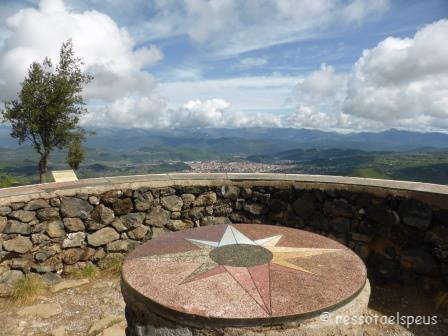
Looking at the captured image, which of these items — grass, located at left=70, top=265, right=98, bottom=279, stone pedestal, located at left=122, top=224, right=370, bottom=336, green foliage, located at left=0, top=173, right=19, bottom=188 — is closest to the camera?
stone pedestal, located at left=122, top=224, right=370, bottom=336

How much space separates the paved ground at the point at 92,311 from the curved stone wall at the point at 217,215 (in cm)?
34

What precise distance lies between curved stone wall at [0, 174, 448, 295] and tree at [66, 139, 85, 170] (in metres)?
13.1

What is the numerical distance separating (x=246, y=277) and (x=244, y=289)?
0.21 m

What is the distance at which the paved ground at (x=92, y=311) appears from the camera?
415cm

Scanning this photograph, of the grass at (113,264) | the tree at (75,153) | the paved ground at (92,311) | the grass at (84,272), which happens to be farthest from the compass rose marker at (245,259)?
the tree at (75,153)

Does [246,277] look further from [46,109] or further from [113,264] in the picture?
[46,109]

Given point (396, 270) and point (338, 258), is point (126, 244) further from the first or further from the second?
point (396, 270)

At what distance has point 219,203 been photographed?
6324 millimetres

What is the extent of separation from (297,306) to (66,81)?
17278 millimetres

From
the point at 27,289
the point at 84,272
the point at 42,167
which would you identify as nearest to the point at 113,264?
the point at 84,272

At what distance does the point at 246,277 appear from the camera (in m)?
2.89

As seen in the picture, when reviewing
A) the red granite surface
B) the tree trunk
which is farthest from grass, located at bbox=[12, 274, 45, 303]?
the tree trunk

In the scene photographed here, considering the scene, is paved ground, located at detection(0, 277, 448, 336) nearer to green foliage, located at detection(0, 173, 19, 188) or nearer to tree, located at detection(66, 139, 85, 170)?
green foliage, located at detection(0, 173, 19, 188)

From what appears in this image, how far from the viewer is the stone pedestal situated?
7.84 feet
